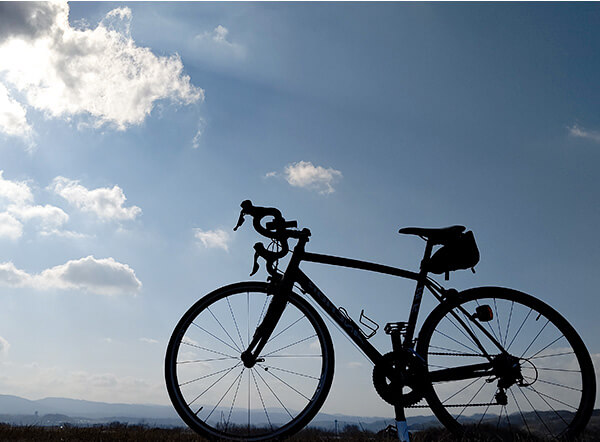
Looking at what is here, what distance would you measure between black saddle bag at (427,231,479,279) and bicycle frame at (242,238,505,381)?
0.34 feet

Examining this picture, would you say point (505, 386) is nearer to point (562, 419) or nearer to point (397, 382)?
point (562, 419)

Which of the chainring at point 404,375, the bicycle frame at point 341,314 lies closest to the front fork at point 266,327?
the bicycle frame at point 341,314

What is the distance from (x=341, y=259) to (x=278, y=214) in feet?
2.68

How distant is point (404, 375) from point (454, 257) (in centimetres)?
134

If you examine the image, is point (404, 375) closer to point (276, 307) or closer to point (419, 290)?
point (419, 290)

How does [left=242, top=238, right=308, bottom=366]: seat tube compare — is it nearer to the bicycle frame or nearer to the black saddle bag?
the bicycle frame

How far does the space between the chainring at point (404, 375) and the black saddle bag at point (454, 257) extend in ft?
3.12

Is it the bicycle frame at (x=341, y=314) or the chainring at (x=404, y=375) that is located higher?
the bicycle frame at (x=341, y=314)

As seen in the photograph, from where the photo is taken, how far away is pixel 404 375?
5.07 metres

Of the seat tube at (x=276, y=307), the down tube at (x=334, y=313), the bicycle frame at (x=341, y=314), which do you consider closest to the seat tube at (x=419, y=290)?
the bicycle frame at (x=341, y=314)

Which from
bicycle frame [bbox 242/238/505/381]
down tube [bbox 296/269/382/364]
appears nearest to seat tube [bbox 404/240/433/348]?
bicycle frame [bbox 242/238/505/381]

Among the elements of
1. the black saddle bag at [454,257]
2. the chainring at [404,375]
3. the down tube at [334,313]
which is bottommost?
the chainring at [404,375]

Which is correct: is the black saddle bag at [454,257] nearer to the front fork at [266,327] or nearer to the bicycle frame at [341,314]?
the bicycle frame at [341,314]

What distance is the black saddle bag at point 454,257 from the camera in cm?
528
